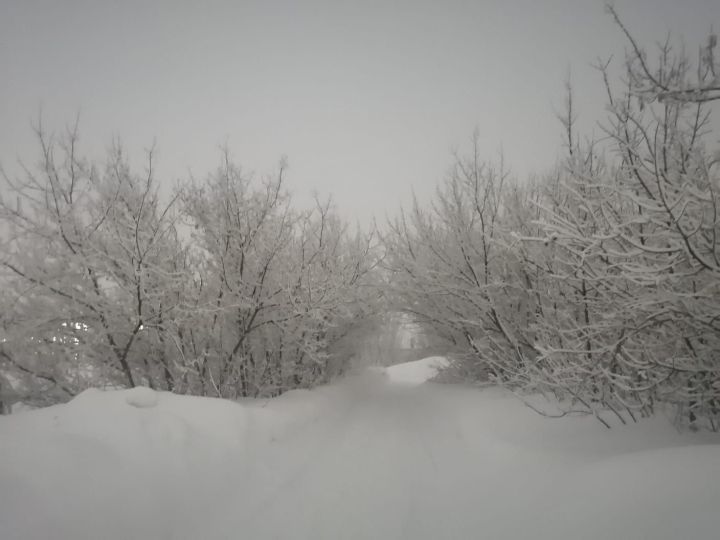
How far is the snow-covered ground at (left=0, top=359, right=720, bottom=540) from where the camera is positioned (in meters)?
1.97

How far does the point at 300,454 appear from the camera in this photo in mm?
3953

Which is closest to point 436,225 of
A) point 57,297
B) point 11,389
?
point 57,297

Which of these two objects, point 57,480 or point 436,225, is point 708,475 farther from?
point 436,225

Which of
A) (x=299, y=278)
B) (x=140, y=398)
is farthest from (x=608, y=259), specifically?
(x=140, y=398)

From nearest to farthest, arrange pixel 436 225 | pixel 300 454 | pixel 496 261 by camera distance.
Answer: pixel 300 454 → pixel 496 261 → pixel 436 225

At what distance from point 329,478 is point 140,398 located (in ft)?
6.73

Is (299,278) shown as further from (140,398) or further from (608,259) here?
(608,259)

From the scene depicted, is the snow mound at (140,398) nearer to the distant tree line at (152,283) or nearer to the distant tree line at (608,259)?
the distant tree line at (152,283)

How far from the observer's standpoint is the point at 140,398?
3.19m

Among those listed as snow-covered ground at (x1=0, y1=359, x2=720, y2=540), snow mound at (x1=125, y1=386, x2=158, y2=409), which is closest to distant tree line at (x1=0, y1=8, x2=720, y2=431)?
snow-covered ground at (x1=0, y1=359, x2=720, y2=540)

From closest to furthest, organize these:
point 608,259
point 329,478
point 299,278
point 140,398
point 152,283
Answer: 1. point 608,259
2. point 140,398
3. point 329,478
4. point 152,283
5. point 299,278

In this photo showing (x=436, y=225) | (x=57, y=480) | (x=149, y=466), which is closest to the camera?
(x=57, y=480)

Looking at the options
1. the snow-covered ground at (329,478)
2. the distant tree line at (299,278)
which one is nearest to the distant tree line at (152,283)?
the distant tree line at (299,278)

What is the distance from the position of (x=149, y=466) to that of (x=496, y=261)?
242 inches
